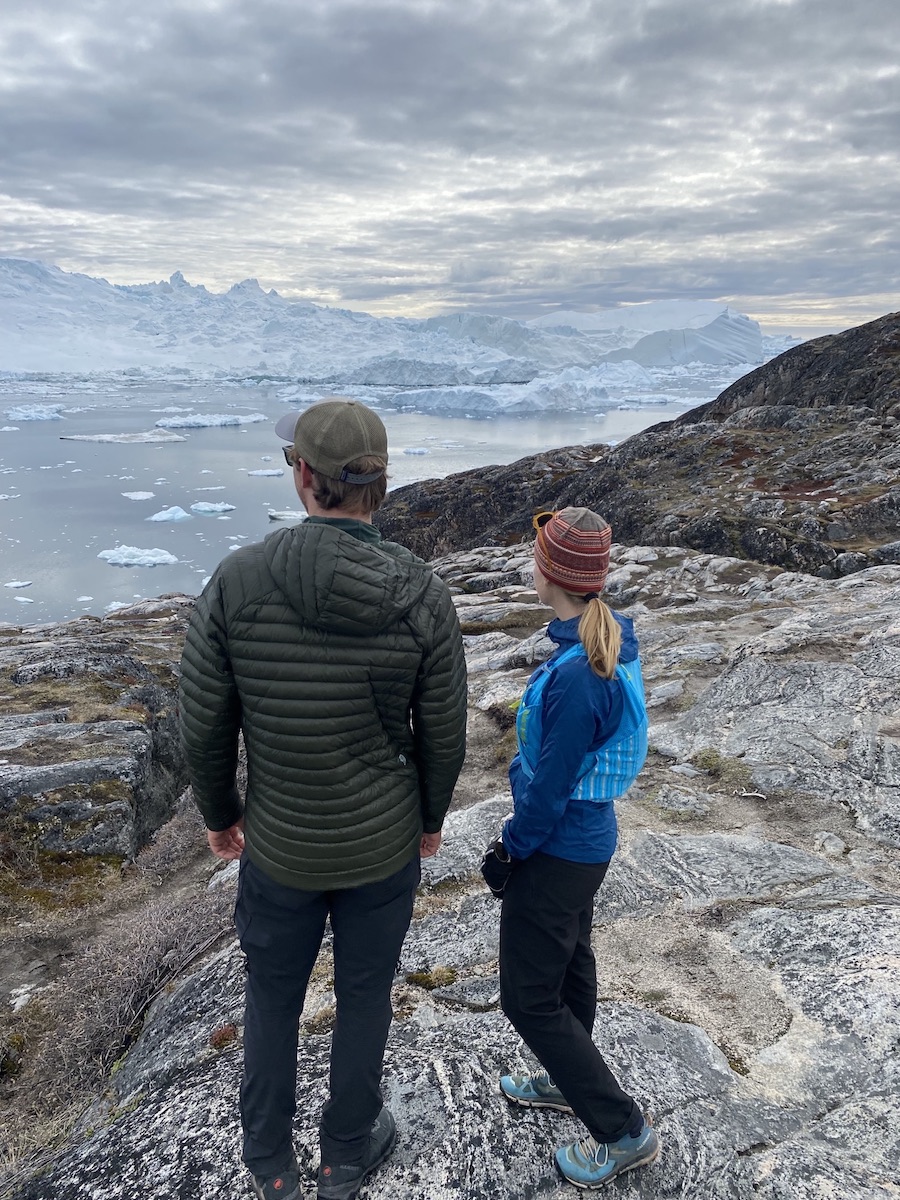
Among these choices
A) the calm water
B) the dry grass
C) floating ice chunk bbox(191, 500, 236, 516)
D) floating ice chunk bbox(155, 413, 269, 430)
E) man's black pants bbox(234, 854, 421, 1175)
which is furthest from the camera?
floating ice chunk bbox(155, 413, 269, 430)

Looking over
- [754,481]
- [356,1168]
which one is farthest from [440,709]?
[754,481]

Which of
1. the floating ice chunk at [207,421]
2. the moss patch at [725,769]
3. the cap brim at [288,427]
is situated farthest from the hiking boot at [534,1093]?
the floating ice chunk at [207,421]

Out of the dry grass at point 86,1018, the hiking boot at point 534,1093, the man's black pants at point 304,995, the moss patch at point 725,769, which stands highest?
the man's black pants at point 304,995

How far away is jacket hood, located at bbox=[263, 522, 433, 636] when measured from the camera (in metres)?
2.65

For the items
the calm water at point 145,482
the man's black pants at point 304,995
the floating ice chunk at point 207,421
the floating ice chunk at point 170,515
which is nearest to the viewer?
the man's black pants at point 304,995

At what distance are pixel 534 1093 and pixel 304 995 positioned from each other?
1.34m

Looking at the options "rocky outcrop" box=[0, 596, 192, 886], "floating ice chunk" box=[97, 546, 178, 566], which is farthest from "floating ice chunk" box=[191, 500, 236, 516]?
"rocky outcrop" box=[0, 596, 192, 886]

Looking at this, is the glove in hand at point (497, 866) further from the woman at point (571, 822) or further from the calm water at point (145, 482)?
the calm water at point (145, 482)

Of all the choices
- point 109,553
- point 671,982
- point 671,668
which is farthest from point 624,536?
point 109,553

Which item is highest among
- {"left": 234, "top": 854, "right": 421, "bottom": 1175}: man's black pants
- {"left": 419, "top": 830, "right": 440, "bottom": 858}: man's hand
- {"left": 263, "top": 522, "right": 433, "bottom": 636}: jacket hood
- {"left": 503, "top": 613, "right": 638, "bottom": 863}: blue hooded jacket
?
{"left": 263, "top": 522, "right": 433, "bottom": 636}: jacket hood

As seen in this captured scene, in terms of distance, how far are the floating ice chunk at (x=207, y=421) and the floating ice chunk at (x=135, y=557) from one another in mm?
74405

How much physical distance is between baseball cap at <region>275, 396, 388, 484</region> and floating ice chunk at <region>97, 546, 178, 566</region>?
51.4 m

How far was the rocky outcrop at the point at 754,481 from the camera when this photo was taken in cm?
2580

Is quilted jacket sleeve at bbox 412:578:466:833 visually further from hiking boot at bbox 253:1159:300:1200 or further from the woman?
hiking boot at bbox 253:1159:300:1200
